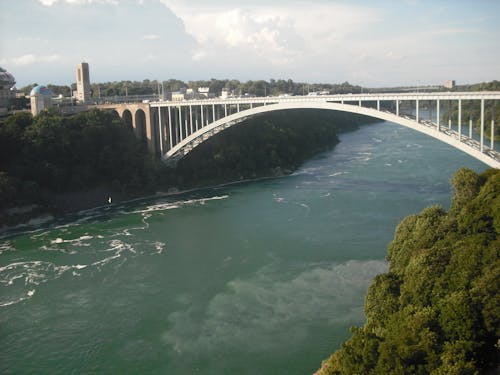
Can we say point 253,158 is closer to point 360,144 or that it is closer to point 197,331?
point 360,144

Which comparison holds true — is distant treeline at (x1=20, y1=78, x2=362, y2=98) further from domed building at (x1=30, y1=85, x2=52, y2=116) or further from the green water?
the green water

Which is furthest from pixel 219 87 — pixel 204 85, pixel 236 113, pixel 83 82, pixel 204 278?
pixel 204 278

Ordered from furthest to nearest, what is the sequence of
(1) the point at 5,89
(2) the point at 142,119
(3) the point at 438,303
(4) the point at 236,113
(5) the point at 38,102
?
(1) the point at 5,89 < (2) the point at 142,119 < (5) the point at 38,102 < (4) the point at 236,113 < (3) the point at 438,303

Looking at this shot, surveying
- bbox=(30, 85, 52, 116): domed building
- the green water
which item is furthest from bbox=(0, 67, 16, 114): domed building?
the green water

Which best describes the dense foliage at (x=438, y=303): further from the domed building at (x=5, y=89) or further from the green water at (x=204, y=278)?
the domed building at (x=5, y=89)

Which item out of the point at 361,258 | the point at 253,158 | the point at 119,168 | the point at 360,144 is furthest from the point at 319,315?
the point at 360,144

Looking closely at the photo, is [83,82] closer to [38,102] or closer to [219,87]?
[38,102]

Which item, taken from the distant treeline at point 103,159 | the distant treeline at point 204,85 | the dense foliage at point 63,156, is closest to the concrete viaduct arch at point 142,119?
the distant treeline at point 103,159
